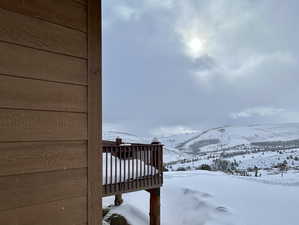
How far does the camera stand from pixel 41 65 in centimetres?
119

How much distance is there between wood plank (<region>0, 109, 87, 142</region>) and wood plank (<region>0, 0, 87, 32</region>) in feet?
1.45

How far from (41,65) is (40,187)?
546mm

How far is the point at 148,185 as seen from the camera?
5.46m

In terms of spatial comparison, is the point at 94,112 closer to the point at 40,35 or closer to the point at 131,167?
the point at 40,35

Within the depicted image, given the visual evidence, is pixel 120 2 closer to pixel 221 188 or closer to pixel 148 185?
pixel 148 185

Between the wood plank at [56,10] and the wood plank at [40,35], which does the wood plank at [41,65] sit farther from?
the wood plank at [56,10]

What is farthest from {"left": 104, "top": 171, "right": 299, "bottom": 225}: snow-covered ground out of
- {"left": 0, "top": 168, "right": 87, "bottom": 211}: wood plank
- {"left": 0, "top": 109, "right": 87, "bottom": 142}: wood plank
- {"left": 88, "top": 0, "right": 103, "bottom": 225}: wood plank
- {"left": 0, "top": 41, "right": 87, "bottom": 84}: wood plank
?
{"left": 0, "top": 41, "right": 87, "bottom": 84}: wood plank

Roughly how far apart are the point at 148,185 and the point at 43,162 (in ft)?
14.8

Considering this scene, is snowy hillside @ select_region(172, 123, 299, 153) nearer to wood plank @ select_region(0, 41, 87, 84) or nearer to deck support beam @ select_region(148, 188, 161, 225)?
deck support beam @ select_region(148, 188, 161, 225)

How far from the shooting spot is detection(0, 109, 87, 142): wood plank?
1.08 metres

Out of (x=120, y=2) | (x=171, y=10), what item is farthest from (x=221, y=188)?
(x=120, y=2)

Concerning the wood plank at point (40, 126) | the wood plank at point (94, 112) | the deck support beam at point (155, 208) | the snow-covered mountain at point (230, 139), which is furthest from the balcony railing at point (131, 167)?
the snow-covered mountain at point (230, 139)

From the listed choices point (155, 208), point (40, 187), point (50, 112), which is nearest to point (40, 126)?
point (50, 112)

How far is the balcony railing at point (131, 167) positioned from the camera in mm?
4793
